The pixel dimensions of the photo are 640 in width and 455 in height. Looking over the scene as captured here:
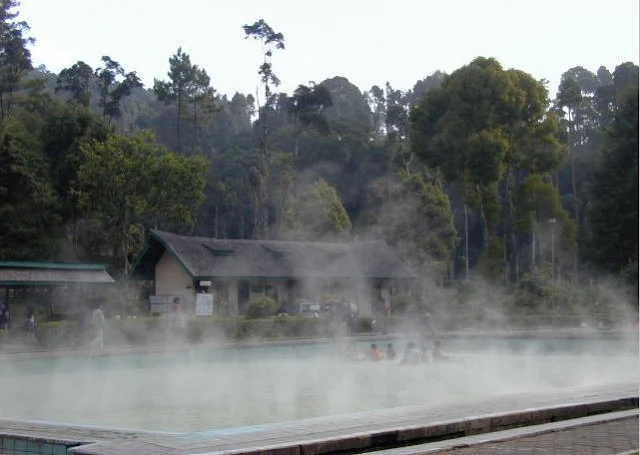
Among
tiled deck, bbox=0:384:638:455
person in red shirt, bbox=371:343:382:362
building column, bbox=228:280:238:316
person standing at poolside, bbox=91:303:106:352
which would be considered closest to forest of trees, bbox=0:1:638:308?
building column, bbox=228:280:238:316

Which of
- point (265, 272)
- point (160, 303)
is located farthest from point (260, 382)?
point (265, 272)

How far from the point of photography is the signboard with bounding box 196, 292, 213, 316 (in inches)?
1270

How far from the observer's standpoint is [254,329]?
29.2 metres

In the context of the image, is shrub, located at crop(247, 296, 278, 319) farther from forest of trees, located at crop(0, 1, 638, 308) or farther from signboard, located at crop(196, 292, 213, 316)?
forest of trees, located at crop(0, 1, 638, 308)

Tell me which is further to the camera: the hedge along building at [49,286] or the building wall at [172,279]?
the building wall at [172,279]

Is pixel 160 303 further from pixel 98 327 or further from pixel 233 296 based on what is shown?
pixel 98 327

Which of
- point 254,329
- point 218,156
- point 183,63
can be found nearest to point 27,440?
point 254,329

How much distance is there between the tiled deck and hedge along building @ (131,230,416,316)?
1039 inches

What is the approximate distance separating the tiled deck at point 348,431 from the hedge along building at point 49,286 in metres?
23.0

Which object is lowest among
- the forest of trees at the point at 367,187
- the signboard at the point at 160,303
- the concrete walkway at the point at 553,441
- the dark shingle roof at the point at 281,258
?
the concrete walkway at the point at 553,441

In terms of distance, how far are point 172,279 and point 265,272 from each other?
4265 mm

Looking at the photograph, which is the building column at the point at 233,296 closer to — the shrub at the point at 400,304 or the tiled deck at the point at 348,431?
the shrub at the point at 400,304

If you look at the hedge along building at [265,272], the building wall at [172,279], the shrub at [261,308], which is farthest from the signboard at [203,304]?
the building wall at [172,279]

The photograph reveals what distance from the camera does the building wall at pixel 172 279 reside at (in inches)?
1515
